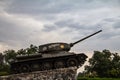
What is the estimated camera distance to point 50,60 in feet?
115

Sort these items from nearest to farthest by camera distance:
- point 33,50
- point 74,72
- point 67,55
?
point 74,72 → point 67,55 → point 33,50

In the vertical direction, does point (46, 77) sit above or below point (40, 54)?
below

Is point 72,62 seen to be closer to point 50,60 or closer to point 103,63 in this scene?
point 50,60

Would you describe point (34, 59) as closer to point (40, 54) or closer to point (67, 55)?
point (40, 54)

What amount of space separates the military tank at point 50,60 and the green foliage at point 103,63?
39.2 m

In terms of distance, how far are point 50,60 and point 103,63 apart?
1825 inches

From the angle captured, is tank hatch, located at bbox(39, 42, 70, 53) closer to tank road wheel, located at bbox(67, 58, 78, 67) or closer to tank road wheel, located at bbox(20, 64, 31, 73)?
tank road wheel, located at bbox(67, 58, 78, 67)

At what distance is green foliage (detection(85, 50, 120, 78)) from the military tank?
39.2m

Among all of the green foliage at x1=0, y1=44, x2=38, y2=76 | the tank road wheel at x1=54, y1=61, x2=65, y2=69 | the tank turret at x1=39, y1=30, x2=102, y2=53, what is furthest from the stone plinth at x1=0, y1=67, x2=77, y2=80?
the green foliage at x1=0, y1=44, x2=38, y2=76

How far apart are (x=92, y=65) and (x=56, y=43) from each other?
4937 cm

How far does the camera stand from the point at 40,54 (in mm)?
35062

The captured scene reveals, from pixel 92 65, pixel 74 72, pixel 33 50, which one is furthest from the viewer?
pixel 92 65

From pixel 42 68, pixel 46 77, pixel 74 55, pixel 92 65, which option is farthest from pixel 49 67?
pixel 92 65

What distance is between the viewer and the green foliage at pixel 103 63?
77938mm
